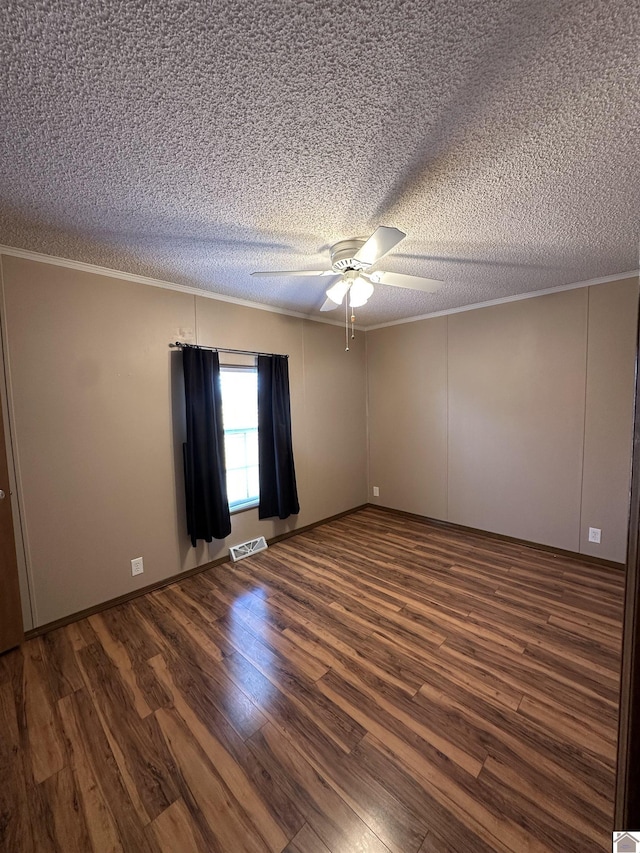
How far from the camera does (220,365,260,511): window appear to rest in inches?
125

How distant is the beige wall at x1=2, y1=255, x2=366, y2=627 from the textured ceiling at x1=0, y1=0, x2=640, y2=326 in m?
0.41

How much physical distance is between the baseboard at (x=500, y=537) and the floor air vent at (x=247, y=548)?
5.79 ft

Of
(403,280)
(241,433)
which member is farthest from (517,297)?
(241,433)

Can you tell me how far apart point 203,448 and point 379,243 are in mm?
2080

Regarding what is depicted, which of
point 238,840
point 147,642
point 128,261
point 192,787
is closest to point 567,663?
point 238,840

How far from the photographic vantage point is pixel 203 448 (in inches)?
109

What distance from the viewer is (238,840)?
1.09 m

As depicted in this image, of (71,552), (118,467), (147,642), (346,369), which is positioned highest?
(346,369)

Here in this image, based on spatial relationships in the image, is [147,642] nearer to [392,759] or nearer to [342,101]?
[392,759]

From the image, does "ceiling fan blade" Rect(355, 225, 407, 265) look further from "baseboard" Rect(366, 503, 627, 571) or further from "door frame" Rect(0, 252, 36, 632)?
"baseboard" Rect(366, 503, 627, 571)

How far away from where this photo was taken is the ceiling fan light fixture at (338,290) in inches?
80.6

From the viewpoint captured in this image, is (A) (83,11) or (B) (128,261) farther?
(B) (128,261)

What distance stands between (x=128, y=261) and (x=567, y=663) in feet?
12.2

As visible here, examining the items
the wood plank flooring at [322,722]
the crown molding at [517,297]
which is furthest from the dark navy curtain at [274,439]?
the crown molding at [517,297]
